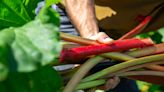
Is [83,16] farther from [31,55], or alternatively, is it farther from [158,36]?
[31,55]

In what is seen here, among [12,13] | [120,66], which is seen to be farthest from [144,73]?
[12,13]

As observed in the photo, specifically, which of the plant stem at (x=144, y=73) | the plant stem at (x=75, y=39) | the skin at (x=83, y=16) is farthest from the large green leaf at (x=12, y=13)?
the skin at (x=83, y=16)

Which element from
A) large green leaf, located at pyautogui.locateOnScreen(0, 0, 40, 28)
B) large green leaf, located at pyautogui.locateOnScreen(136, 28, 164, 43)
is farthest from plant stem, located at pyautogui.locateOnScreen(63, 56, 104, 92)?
large green leaf, located at pyautogui.locateOnScreen(136, 28, 164, 43)

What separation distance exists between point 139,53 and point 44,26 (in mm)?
307

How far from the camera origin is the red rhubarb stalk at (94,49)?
2.49 ft

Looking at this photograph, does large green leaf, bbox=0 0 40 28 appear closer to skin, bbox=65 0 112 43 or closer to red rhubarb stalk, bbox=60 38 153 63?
red rhubarb stalk, bbox=60 38 153 63

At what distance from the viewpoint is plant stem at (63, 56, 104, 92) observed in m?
0.76

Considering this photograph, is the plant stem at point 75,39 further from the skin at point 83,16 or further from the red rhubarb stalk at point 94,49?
the skin at point 83,16

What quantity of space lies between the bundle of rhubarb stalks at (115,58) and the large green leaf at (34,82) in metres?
0.08

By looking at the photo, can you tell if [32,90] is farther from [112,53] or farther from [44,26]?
[112,53]

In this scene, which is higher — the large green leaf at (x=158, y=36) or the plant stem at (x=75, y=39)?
the plant stem at (x=75, y=39)

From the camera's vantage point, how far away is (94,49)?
0.79 m

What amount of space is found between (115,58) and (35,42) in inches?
10.9

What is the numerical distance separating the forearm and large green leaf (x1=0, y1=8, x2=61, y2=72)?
20.0 inches
